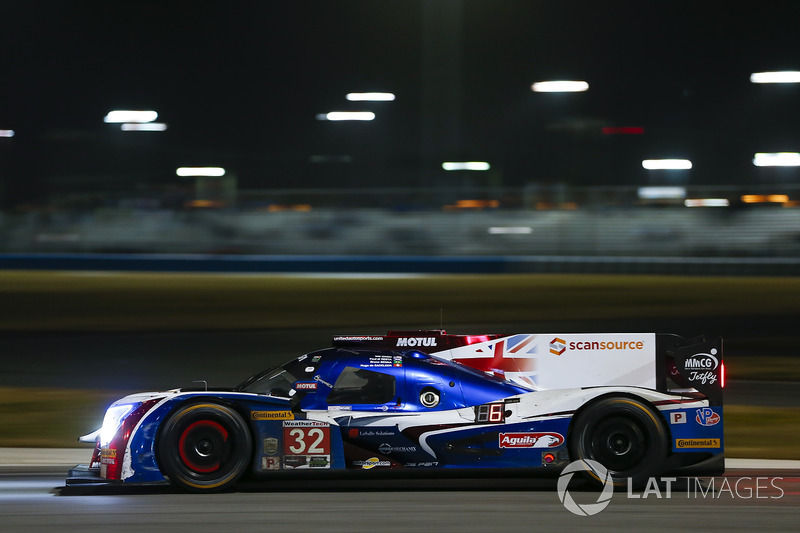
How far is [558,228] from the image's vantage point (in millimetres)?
24125

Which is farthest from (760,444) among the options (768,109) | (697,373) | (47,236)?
(768,109)

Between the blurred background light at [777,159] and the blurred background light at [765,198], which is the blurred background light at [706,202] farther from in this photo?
the blurred background light at [777,159]

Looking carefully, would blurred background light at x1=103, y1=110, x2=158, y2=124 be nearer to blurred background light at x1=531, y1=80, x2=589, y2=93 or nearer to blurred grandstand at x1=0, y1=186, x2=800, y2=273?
blurred grandstand at x1=0, y1=186, x2=800, y2=273

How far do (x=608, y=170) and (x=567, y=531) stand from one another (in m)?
26.6

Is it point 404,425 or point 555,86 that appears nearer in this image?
point 404,425

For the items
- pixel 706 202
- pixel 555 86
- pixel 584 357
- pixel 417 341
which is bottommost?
pixel 584 357

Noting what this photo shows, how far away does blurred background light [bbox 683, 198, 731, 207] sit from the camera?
79.4 ft

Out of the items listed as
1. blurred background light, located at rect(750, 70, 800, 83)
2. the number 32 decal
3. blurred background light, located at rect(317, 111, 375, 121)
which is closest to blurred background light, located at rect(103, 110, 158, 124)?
blurred background light, located at rect(317, 111, 375, 121)

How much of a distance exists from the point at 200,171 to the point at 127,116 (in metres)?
5.39

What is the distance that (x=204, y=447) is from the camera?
5863mm

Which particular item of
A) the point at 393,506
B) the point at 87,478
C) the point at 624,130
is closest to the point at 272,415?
the point at 393,506

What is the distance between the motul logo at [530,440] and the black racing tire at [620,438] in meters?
0.11

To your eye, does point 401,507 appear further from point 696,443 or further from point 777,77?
point 777,77

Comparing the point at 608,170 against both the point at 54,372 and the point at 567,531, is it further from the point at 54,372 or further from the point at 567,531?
the point at 567,531
